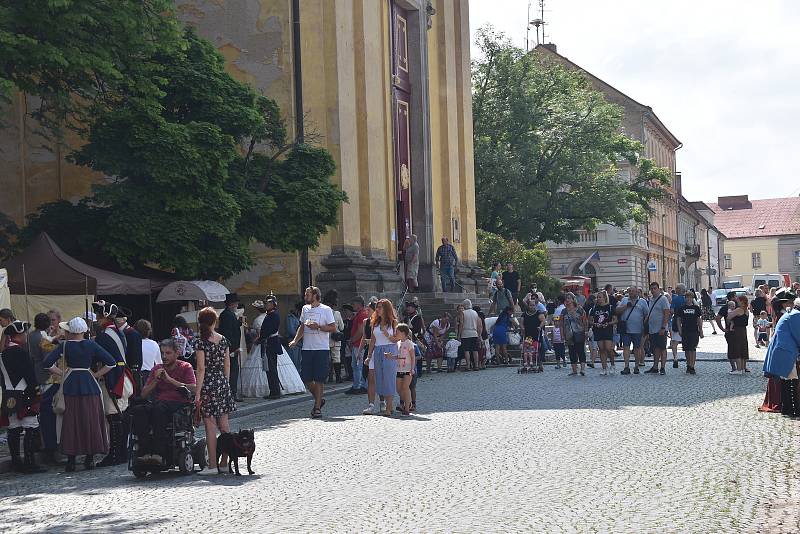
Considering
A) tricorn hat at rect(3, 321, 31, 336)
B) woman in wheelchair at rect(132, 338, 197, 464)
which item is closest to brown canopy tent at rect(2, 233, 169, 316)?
tricorn hat at rect(3, 321, 31, 336)

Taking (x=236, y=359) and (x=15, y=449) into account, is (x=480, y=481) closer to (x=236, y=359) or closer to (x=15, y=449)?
(x=15, y=449)

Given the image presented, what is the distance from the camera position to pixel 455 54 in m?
45.9

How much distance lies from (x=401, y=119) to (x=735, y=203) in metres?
120

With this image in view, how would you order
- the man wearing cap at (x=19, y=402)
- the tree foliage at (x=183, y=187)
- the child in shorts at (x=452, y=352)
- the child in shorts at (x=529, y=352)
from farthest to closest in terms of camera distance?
the child in shorts at (x=452, y=352)
the child in shorts at (x=529, y=352)
the tree foliage at (x=183, y=187)
the man wearing cap at (x=19, y=402)

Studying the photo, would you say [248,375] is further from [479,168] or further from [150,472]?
[479,168]

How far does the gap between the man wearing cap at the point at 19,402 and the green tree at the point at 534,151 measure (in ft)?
128

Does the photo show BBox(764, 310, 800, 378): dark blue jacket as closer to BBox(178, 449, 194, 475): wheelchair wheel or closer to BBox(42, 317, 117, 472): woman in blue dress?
BBox(178, 449, 194, 475): wheelchair wheel

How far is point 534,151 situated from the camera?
52469 mm

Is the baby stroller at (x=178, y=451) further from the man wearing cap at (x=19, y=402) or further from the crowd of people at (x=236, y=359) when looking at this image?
the man wearing cap at (x=19, y=402)

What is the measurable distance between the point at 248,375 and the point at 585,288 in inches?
1422

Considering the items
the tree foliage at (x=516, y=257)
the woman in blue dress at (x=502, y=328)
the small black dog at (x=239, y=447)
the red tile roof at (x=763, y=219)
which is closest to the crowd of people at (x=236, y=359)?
the small black dog at (x=239, y=447)

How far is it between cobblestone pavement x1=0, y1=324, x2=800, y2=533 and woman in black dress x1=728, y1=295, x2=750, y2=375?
231 inches

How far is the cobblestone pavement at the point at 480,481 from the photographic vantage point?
9203 millimetres

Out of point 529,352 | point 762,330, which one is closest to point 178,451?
point 529,352
